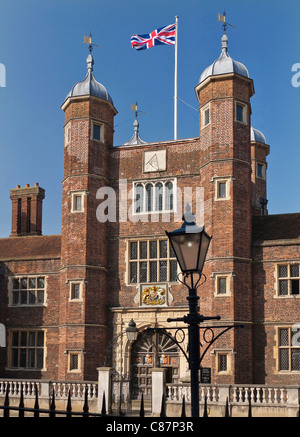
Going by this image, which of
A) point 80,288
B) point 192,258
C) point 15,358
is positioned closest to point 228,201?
point 80,288

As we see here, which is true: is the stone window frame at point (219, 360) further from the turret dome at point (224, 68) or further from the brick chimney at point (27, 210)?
the brick chimney at point (27, 210)

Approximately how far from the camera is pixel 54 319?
2372 centimetres

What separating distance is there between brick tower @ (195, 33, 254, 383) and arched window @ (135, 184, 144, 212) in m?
2.47

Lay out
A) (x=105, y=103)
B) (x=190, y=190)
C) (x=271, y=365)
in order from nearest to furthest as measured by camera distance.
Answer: (x=271, y=365), (x=190, y=190), (x=105, y=103)

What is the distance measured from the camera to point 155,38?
84.0ft

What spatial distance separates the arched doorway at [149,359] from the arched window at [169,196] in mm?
4710

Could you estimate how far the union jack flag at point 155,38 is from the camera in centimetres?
2556

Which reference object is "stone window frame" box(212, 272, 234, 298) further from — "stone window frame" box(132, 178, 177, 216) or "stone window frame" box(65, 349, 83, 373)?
"stone window frame" box(65, 349, 83, 373)

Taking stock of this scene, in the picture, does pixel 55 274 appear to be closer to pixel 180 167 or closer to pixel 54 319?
pixel 54 319

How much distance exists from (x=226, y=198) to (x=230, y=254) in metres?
2.02

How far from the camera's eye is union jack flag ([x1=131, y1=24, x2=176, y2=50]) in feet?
83.9

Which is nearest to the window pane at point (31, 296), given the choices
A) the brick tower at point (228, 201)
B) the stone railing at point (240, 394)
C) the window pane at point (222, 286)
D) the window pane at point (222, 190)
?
the brick tower at point (228, 201)

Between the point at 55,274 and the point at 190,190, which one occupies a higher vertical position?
the point at 190,190
